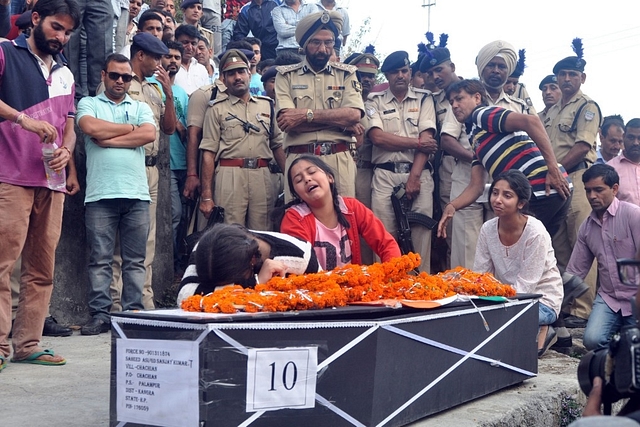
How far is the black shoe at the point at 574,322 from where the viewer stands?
691 centimetres

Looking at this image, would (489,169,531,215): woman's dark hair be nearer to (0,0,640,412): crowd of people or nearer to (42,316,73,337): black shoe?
(0,0,640,412): crowd of people

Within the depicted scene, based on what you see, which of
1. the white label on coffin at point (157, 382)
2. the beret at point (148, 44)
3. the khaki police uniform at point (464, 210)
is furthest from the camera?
the khaki police uniform at point (464, 210)

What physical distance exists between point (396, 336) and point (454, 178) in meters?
4.05

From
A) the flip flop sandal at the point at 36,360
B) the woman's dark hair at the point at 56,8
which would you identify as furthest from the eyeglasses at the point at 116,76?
the flip flop sandal at the point at 36,360

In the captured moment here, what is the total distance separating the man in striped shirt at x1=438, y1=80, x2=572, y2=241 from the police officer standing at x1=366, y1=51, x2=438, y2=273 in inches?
22.6

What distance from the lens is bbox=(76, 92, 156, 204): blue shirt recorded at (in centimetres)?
595

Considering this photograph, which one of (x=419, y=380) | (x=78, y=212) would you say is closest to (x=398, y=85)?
(x=78, y=212)

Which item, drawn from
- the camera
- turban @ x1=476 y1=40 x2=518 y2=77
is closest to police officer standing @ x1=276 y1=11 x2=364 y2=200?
turban @ x1=476 y1=40 x2=518 y2=77

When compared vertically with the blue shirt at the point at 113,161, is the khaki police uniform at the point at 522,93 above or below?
above

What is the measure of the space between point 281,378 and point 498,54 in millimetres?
4864

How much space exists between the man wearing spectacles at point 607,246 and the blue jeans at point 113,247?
3.39m

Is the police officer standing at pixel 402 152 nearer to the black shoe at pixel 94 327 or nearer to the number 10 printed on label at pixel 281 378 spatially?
the black shoe at pixel 94 327

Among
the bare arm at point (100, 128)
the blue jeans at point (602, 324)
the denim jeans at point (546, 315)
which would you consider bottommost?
the blue jeans at point (602, 324)

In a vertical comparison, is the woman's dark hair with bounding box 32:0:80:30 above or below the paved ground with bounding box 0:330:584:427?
above
